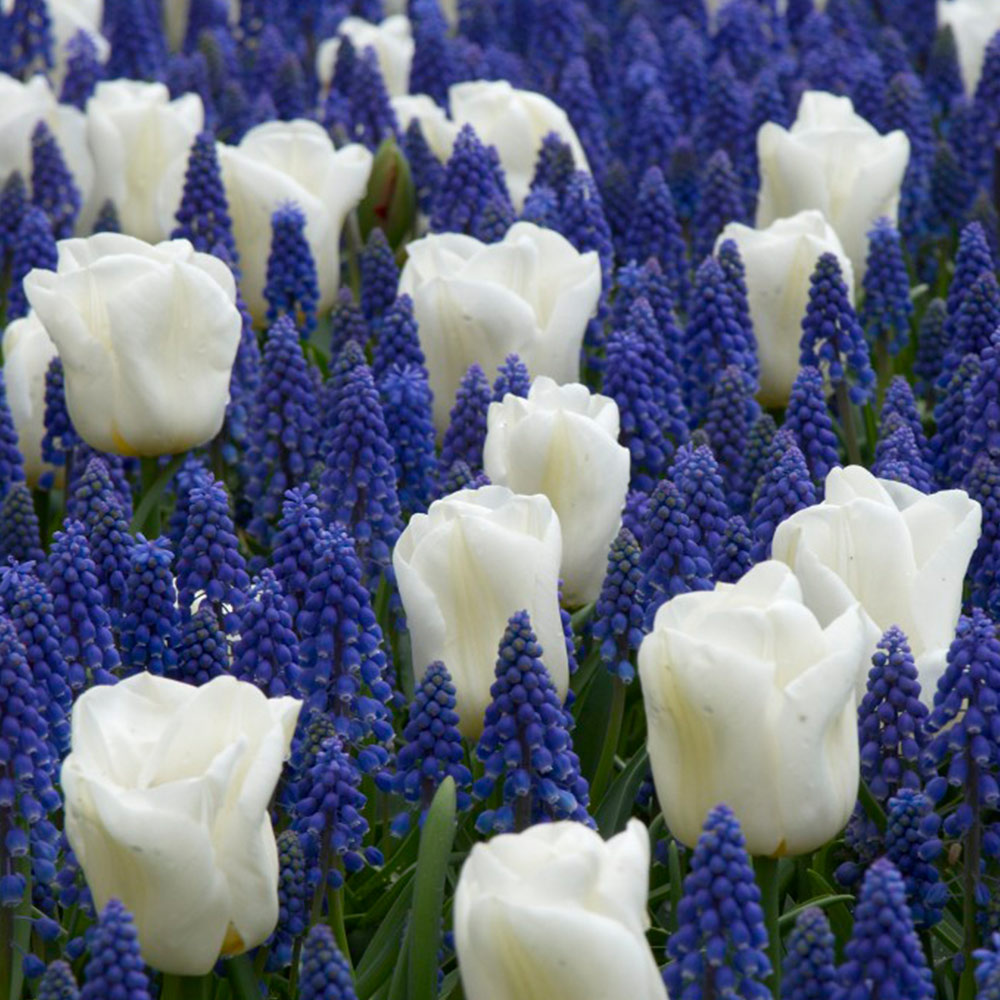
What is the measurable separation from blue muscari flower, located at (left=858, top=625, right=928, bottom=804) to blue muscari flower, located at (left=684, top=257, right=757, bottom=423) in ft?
5.11

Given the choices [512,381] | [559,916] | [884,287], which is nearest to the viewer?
[559,916]

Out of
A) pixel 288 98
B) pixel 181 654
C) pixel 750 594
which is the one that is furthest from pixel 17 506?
pixel 288 98

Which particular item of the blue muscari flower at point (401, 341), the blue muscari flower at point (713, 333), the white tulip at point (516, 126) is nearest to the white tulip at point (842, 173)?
the white tulip at point (516, 126)

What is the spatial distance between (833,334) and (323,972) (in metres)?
2.39

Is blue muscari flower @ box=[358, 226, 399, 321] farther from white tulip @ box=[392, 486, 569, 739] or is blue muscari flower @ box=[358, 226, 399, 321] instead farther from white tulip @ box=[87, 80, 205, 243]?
white tulip @ box=[392, 486, 569, 739]

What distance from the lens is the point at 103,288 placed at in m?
4.18

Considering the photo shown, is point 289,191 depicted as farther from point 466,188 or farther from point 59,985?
point 59,985

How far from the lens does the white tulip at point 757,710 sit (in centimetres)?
288

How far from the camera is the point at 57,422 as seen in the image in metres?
4.62

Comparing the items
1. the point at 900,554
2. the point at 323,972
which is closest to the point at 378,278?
the point at 900,554

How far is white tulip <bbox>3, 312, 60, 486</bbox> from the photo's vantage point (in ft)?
15.6

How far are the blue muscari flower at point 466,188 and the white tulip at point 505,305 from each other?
30.9 inches

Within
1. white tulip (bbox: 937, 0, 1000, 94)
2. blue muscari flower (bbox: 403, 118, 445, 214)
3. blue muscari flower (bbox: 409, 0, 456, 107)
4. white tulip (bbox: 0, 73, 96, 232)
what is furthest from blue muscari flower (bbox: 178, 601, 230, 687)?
white tulip (bbox: 937, 0, 1000, 94)

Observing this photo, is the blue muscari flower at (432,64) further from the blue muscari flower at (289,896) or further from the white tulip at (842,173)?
the blue muscari flower at (289,896)
